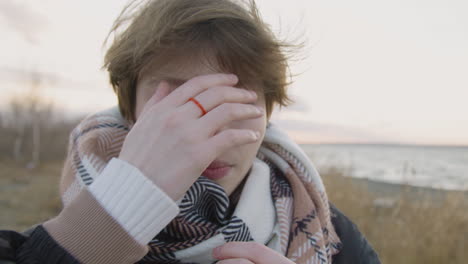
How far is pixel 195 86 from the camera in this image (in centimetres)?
110

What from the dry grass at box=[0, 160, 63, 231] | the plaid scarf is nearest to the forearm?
the plaid scarf

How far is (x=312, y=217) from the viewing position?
1516mm

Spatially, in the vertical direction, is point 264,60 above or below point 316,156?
above

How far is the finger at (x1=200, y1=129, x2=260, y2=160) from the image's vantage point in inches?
39.9

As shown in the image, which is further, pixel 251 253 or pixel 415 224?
pixel 415 224

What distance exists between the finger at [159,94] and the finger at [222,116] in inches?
8.9

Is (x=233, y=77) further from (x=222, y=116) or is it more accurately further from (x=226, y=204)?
(x=226, y=204)

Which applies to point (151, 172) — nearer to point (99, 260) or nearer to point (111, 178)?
point (111, 178)

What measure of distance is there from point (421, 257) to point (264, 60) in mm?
3134

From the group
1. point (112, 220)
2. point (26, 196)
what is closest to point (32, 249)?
point (112, 220)

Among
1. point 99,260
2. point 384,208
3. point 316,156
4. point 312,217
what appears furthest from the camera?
point 316,156

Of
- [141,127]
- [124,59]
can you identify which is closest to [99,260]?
Answer: [141,127]

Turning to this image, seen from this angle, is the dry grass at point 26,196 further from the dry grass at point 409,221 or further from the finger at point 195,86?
the finger at point 195,86

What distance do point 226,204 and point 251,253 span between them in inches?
13.0
